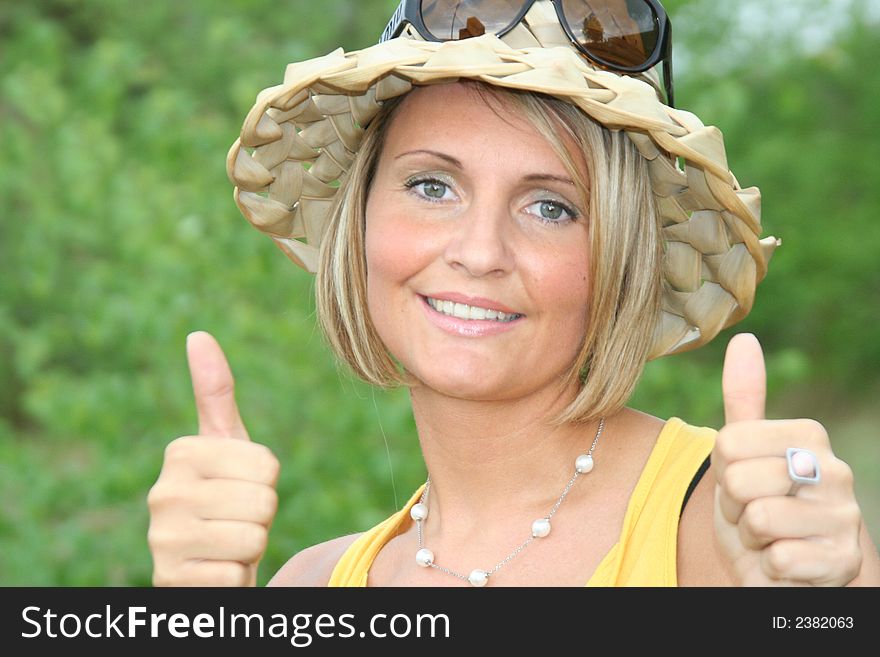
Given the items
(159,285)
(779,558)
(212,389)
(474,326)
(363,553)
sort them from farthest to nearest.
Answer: (159,285) < (363,553) < (474,326) < (212,389) < (779,558)

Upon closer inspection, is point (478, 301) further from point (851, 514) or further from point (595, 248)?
point (851, 514)

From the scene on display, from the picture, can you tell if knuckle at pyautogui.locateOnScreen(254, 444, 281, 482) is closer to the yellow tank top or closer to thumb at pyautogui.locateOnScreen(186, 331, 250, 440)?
thumb at pyautogui.locateOnScreen(186, 331, 250, 440)

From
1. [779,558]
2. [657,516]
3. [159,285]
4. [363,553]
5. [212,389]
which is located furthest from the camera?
[159,285]

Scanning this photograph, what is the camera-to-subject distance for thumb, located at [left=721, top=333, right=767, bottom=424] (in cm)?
156

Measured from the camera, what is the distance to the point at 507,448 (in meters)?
2.14

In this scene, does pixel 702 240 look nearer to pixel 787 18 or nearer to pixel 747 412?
pixel 747 412

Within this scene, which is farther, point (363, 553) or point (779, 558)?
point (363, 553)

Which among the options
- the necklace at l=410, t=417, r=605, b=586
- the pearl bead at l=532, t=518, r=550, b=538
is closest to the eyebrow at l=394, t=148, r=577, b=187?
the necklace at l=410, t=417, r=605, b=586

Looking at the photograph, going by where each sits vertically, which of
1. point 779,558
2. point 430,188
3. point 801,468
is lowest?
point 779,558

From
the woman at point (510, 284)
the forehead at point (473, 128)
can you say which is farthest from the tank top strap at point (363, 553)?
the forehead at point (473, 128)

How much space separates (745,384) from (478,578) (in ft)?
2.26

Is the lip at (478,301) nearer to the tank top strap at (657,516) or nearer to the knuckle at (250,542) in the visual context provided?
the tank top strap at (657,516)

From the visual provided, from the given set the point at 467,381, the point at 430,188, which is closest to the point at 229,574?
the point at 467,381

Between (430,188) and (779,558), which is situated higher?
(430,188)
